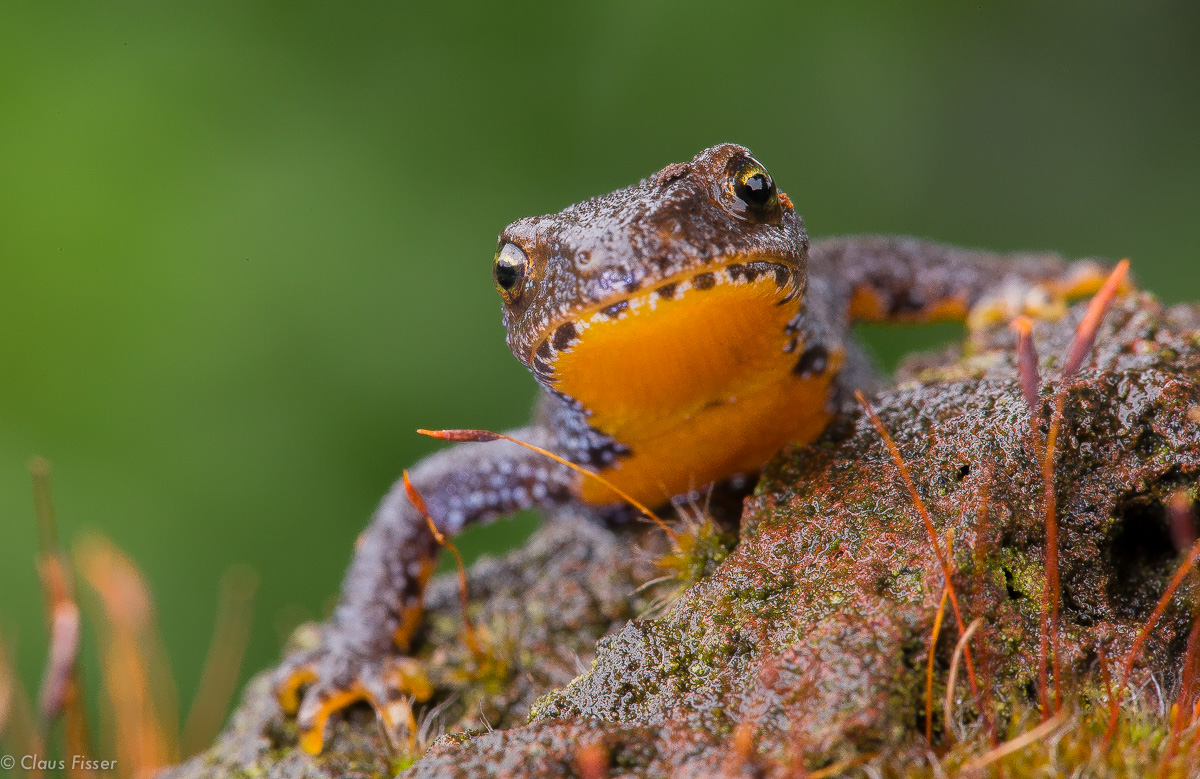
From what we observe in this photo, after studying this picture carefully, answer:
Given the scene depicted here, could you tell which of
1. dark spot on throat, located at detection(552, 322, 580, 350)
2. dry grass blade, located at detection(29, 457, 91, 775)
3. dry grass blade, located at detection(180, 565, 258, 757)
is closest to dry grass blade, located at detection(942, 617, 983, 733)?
dark spot on throat, located at detection(552, 322, 580, 350)

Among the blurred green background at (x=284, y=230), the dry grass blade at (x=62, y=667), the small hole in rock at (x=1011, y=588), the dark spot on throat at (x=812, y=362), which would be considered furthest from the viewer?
the blurred green background at (x=284, y=230)

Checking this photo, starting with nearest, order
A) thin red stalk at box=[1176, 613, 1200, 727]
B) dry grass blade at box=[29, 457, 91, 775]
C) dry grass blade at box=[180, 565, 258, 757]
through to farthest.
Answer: thin red stalk at box=[1176, 613, 1200, 727]
dry grass blade at box=[29, 457, 91, 775]
dry grass blade at box=[180, 565, 258, 757]

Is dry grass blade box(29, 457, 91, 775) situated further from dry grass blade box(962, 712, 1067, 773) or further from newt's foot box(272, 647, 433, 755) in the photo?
dry grass blade box(962, 712, 1067, 773)

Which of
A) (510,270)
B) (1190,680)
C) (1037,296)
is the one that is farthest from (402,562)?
(1037,296)

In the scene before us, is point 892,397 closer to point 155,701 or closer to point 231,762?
point 231,762

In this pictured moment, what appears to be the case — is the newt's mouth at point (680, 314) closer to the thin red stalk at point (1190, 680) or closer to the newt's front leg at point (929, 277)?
the thin red stalk at point (1190, 680)

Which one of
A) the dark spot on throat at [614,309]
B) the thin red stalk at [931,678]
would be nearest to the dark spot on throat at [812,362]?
the dark spot on throat at [614,309]

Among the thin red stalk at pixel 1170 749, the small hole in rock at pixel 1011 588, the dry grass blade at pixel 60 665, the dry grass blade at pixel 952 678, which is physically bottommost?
the thin red stalk at pixel 1170 749

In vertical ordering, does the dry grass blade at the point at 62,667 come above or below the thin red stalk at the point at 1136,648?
above
